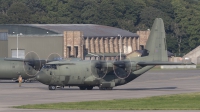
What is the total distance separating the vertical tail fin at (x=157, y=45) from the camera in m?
57.5

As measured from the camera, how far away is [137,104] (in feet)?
133

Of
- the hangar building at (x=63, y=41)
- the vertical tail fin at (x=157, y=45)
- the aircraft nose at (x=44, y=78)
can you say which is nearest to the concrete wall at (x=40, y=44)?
the hangar building at (x=63, y=41)

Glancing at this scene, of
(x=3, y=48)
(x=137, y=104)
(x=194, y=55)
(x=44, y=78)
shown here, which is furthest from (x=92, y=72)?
(x=194, y=55)

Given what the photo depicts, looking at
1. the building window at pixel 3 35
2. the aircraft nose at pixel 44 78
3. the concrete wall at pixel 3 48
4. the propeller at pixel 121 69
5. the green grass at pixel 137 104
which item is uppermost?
the building window at pixel 3 35

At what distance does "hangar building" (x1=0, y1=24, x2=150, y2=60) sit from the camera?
127188 mm

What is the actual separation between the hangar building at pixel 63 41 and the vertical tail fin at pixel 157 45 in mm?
67123

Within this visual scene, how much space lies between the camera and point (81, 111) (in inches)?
1396

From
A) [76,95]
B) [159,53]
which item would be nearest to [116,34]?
[159,53]

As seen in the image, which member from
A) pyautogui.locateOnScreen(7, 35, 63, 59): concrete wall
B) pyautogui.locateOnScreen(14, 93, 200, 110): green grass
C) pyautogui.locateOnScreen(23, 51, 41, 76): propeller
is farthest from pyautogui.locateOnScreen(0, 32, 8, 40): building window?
pyautogui.locateOnScreen(14, 93, 200, 110): green grass

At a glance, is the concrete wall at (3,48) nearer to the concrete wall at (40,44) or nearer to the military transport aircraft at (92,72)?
the concrete wall at (40,44)

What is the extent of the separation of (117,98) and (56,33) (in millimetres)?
85932

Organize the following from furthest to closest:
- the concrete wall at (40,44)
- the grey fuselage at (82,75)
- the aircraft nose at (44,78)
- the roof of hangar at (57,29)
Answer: the roof of hangar at (57,29) < the concrete wall at (40,44) < the grey fuselage at (82,75) < the aircraft nose at (44,78)

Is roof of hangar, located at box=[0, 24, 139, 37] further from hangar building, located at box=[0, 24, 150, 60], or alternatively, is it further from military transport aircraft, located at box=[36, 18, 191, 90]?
military transport aircraft, located at box=[36, 18, 191, 90]

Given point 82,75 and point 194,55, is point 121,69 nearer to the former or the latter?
point 82,75
